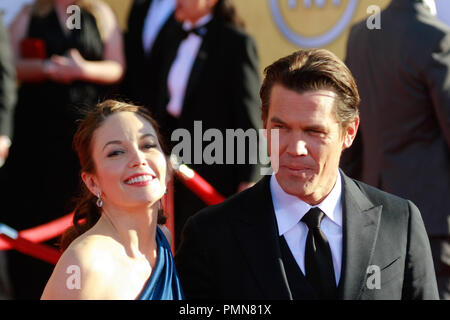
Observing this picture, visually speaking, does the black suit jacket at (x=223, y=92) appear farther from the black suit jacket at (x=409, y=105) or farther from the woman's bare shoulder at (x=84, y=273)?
the woman's bare shoulder at (x=84, y=273)

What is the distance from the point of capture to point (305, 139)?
8.23 ft

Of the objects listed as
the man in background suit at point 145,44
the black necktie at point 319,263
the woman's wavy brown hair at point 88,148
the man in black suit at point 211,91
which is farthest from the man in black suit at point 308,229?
the man in background suit at point 145,44

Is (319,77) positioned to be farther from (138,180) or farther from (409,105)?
(409,105)

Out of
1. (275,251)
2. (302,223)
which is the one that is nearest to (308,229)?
(302,223)

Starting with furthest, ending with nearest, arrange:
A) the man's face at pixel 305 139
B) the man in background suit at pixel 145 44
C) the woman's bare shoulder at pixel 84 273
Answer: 1. the man in background suit at pixel 145 44
2. the man's face at pixel 305 139
3. the woman's bare shoulder at pixel 84 273

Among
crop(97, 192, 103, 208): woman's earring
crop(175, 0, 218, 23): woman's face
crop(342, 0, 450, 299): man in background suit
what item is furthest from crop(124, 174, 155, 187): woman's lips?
crop(175, 0, 218, 23): woman's face

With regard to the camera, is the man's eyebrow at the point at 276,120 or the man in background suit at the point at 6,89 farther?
the man in background suit at the point at 6,89

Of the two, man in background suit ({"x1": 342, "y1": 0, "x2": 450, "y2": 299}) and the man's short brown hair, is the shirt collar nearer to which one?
the man's short brown hair

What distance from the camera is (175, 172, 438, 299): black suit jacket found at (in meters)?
2.44

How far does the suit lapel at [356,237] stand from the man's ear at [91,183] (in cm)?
86

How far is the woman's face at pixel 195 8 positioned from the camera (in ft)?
14.8

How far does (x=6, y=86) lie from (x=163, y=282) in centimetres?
223

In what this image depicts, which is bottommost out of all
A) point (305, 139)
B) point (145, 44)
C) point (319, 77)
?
point (305, 139)
